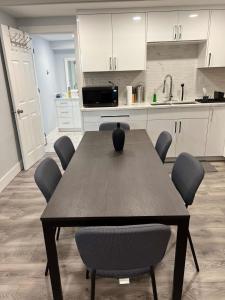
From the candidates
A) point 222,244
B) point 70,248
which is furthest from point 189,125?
point 70,248

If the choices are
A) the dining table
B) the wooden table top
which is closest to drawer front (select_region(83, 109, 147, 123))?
the wooden table top

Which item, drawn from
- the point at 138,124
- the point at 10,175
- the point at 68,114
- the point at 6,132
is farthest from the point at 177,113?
the point at 68,114

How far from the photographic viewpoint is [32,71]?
4117 mm

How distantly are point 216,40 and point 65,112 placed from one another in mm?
3789

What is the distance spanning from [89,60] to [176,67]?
150cm

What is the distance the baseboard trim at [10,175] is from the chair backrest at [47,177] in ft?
5.44

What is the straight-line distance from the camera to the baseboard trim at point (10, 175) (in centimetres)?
318

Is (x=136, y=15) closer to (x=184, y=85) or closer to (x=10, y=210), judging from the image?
(x=184, y=85)

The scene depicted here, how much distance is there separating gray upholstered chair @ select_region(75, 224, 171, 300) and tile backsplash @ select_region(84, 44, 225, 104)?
3240 mm

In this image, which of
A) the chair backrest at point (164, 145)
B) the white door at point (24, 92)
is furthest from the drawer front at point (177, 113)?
the white door at point (24, 92)

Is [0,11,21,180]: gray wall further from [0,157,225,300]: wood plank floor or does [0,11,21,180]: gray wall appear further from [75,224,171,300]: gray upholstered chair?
[75,224,171,300]: gray upholstered chair

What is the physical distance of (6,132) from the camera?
3402 mm

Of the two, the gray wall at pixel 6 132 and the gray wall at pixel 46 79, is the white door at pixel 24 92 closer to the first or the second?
the gray wall at pixel 6 132

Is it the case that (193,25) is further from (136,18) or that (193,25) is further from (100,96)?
(100,96)
